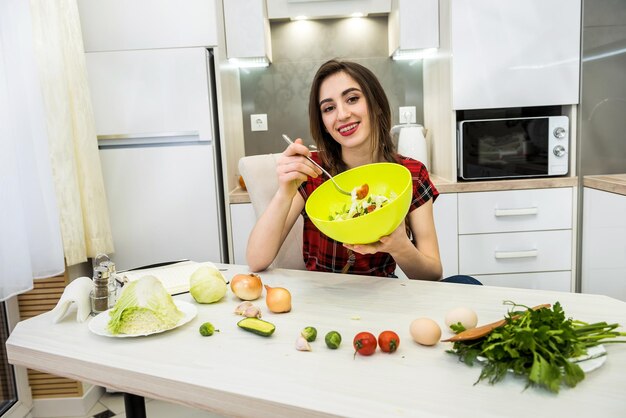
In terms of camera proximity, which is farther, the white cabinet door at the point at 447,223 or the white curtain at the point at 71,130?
the white cabinet door at the point at 447,223

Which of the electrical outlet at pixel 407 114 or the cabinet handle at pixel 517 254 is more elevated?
the electrical outlet at pixel 407 114

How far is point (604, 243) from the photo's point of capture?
7.75 ft

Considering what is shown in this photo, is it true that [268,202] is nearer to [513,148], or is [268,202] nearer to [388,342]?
[388,342]

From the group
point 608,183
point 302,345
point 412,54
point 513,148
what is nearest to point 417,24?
point 412,54

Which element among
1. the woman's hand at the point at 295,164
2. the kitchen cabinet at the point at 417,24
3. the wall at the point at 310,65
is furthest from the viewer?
the wall at the point at 310,65

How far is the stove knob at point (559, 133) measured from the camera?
2531mm

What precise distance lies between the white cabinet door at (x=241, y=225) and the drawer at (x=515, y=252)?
42.8 inches

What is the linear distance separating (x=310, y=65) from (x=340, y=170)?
1641 mm

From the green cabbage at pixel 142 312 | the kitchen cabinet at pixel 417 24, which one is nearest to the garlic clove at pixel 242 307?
the green cabbage at pixel 142 312

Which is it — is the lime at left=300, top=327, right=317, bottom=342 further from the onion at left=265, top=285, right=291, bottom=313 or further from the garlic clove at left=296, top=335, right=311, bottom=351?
the onion at left=265, top=285, right=291, bottom=313


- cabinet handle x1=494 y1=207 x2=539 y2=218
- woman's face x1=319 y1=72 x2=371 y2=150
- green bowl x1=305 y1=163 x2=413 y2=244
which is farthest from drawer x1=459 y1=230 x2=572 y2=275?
green bowl x1=305 y1=163 x2=413 y2=244

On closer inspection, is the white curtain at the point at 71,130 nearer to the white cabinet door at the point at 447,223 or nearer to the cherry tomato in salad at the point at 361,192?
the cherry tomato in salad at the point at 361,192

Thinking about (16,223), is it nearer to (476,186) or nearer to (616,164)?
(476,186)

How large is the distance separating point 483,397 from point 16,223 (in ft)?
5.12
